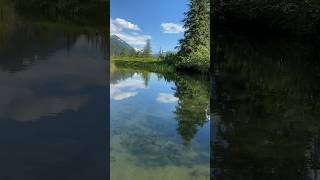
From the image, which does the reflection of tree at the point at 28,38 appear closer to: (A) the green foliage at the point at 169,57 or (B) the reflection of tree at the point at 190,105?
(A) the green foliage at the point at 169,57

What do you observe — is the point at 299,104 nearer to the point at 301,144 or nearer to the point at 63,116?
the point at 301,144

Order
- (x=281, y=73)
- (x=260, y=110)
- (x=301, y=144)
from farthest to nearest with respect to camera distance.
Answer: (x=281, y=73) < (x=260, y=110) < (x=301, y=144)

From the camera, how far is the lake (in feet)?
21.7

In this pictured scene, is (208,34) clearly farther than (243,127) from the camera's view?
Yes

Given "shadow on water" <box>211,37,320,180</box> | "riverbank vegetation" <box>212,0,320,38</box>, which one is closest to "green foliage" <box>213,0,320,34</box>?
"riverbank vegetation" <box>212,0,320,38</box>

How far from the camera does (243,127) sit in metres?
7.62

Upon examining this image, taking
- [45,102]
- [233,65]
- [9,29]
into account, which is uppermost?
[9,29]

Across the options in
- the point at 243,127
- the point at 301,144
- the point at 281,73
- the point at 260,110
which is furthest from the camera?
the point at 281,73

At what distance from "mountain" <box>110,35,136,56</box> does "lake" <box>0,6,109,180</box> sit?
0.66 ft

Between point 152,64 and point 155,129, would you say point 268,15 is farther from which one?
point 155,129

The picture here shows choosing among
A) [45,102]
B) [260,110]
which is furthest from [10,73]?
[260,110]

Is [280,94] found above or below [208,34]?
below

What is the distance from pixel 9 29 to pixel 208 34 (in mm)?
3389

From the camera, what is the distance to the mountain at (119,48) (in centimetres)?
788
